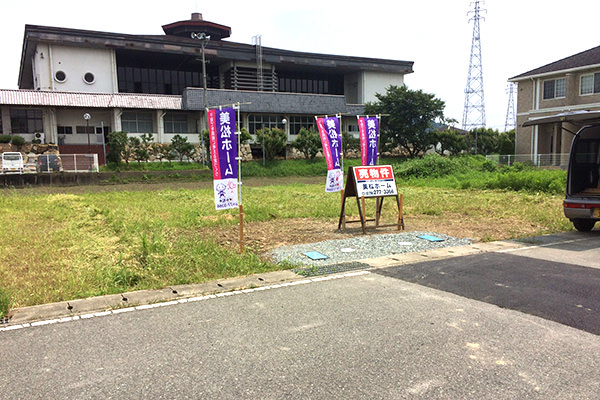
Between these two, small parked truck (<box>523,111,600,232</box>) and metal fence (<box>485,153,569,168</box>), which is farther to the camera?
metal fence (<box>485,153,569,168</box>)

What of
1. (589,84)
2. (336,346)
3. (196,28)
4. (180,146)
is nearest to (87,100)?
(180,146)

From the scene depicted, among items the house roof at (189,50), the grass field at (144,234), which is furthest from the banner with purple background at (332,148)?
the house roof at (189,50)

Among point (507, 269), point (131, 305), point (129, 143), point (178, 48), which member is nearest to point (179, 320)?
point (131, 305)

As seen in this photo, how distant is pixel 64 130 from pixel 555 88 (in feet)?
131

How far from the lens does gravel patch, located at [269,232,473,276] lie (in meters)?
7.10

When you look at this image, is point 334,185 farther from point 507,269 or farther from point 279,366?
point 279,366

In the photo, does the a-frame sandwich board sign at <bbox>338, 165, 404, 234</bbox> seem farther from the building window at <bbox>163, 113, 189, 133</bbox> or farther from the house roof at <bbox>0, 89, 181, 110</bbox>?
the building window at <bbox>163, 113, 189, 133</bbox>

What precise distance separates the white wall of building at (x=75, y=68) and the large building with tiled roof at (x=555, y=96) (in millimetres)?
35226

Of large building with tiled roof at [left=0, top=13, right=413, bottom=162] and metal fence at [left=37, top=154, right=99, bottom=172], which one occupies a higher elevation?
large building with tiled roof at [left=0, top=13, right=413, bottom=162]

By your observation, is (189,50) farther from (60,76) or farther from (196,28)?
(60,76)

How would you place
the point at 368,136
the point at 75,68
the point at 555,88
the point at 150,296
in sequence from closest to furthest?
the point at 150,296
the point at 368,136
the point at 555,88
the point at 75,68

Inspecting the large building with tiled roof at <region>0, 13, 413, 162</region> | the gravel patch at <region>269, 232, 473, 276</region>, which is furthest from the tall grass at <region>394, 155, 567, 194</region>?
the large building with tiled roof at <region>0, 13, 413, 162</region>

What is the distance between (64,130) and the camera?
119ft

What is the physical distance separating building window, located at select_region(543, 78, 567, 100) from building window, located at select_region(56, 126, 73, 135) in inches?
1537
